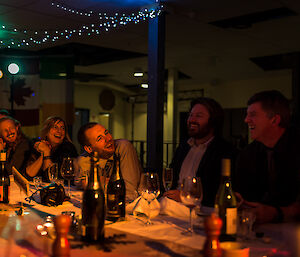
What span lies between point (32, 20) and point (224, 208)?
4.65 m

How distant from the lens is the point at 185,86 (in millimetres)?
11984

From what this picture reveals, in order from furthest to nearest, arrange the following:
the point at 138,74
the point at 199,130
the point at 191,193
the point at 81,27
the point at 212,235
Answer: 1. the point at 138,74
2. the point at 81,27
3. the point at 199,130
4. the point at 191,193
5. the point at 212,235

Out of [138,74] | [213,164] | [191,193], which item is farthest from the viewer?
[138,74]

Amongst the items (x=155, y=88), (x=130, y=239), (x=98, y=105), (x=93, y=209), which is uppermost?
(x=98, y=105)

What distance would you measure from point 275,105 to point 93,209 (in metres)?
1.28

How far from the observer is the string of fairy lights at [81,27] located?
189 inches

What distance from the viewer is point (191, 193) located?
4.87 feet

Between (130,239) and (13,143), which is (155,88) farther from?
(130,239)

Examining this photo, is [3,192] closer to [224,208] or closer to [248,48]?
[224,208]

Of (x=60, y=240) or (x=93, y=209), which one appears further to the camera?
(x=93, y=209)

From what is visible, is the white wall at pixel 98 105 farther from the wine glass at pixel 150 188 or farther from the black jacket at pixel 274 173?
the wine glass at pixel 150 188

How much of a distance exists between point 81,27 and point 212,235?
499 centimetres

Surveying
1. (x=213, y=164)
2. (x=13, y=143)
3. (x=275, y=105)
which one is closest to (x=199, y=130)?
(x=213, y=164)

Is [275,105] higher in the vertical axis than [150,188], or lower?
higher
